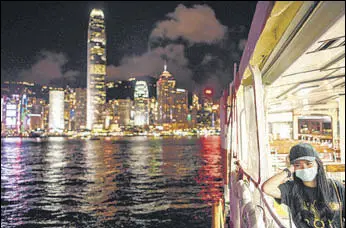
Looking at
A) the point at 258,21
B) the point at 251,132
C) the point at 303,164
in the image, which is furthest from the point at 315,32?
the point at 251,132

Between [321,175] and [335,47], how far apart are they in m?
1.18

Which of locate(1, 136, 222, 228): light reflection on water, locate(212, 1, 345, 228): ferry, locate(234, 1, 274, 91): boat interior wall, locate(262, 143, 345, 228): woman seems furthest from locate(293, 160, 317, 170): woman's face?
locate(1, 136, 222, 228): light reflection on water

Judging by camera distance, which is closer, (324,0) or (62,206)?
(324,0)

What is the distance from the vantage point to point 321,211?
2.46 m

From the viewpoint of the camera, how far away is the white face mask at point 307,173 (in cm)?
241

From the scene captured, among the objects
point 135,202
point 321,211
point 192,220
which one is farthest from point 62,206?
point 321,211

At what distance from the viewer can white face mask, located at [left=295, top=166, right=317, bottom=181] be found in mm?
2410

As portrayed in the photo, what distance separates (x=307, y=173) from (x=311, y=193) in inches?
7.7

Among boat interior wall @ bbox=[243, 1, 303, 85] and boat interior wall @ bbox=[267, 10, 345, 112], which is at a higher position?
boat interior wall @ bbox=[243, 1, 303, 85]

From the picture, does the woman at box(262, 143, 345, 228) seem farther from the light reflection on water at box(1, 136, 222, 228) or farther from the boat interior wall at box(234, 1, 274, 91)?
the light reflection on water at box(1, 136, 222, 228)

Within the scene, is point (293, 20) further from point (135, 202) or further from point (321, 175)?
point (135, 202)

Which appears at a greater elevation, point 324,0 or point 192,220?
point 324,0

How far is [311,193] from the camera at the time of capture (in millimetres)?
2488

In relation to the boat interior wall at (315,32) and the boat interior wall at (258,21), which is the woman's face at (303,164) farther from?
the boat interior wall at (258,21)
